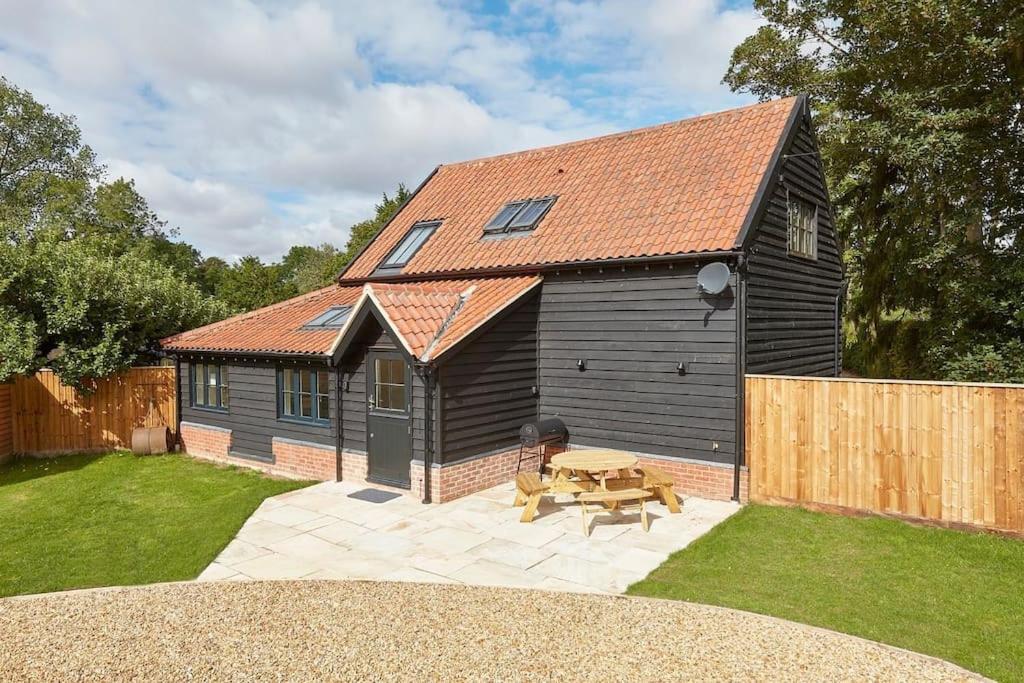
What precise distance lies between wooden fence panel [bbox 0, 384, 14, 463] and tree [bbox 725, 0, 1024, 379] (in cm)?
2403

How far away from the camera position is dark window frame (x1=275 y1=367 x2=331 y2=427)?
12.4 meters

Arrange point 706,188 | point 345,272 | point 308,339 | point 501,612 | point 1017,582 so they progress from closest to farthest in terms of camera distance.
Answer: point 501,612 < point 1017,582 < point 706,188 < point 308,339 < point 345,272

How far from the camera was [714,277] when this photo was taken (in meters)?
10.2

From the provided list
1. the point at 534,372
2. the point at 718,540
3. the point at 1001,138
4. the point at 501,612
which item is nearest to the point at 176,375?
the point at 534,372

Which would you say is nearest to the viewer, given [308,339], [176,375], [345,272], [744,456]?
[744,456]

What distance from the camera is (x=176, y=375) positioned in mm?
15359

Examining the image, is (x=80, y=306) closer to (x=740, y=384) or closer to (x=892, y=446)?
(x=740, y=384)

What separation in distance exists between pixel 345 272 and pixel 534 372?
22.5ft

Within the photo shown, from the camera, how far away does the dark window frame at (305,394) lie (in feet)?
40.8

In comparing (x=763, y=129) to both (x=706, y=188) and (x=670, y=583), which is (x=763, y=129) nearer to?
(x=706, y=188)

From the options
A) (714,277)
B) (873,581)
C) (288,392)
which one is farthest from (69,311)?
(873,581)

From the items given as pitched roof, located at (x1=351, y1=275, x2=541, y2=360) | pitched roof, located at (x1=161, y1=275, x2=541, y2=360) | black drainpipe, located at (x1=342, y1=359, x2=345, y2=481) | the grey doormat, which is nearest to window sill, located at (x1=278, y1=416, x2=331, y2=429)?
black drainpipe, located at (x1=342, y1=359, x2=345, y2=481)

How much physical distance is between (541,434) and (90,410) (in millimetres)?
11963

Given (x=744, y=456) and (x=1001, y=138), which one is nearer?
(x=744, y=456)
